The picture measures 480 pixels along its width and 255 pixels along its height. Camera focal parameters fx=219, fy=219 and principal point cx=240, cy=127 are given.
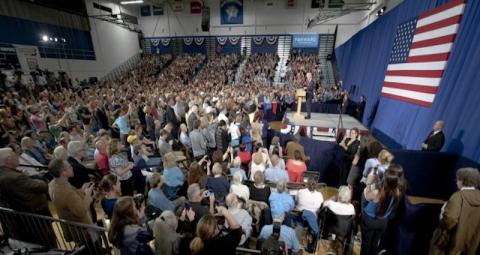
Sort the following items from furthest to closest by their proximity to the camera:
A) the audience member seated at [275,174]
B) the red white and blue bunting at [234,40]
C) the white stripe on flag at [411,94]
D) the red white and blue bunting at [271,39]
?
the red white and blue bunting at [234,40], the red white and blue bunting at [271,39], the white stripe on flag at [411,94], the audience member seated at [275,174]

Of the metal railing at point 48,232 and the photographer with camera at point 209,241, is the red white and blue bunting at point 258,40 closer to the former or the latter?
the metal railing at point 48,232

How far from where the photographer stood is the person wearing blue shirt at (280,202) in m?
2.79

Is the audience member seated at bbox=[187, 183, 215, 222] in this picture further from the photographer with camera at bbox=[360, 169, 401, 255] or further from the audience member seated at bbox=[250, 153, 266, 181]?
the photographer with camera at bbox=[360, 169, 401, 255]

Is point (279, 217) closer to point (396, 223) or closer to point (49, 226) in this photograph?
point (396, 223)

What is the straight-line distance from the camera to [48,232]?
263cm

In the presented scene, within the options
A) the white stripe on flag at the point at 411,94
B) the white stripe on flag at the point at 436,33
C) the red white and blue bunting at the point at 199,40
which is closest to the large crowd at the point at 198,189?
the white stripe on flag at the point at 411,94

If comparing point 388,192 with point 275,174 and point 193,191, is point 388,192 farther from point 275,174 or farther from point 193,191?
point 193,191

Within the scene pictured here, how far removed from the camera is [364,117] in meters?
9.50

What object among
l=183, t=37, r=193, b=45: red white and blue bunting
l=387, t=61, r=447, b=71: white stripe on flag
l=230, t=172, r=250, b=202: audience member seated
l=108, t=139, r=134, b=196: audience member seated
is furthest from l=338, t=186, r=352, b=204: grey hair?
l=183, t=37, r=193, b=45: red white and blue bunting

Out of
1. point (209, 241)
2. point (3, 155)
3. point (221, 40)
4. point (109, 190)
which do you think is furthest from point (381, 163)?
point (221, 40)

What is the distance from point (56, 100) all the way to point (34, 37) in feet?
28.8

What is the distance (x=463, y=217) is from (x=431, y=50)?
4849 mm

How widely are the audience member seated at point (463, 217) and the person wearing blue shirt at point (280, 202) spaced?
159cm

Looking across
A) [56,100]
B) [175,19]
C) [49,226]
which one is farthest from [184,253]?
[175,19]
